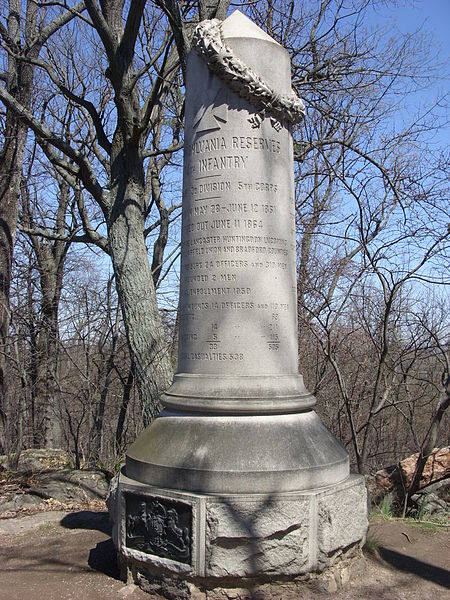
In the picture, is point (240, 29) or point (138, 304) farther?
point (138, 304)

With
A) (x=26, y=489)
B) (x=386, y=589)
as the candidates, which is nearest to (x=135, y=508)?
(x=386, y=589)

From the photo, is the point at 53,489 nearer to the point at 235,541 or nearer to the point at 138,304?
the point at 138,304

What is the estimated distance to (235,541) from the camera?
3703mm

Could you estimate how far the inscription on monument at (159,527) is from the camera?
3.81 meters

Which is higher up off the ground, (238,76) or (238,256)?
(238,76)

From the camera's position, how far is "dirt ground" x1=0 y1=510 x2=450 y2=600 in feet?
13.3

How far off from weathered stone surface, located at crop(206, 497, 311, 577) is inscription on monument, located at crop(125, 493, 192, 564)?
0.17 metres

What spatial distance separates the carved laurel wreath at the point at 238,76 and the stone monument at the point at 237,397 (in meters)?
0.01

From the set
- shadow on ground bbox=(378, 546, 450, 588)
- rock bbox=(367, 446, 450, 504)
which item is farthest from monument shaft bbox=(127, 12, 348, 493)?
rock bbox=(367, 446, 450, 504)

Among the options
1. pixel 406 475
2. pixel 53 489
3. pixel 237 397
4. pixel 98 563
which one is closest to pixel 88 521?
pixel 53 489

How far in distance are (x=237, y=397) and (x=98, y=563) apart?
177 cm

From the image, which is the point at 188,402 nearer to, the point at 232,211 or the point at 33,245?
the point at 232,211

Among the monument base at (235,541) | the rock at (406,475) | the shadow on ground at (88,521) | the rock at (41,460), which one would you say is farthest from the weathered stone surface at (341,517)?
the rock at (41,460)

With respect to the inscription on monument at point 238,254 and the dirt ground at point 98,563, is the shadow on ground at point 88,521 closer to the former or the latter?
the dirt ground at point 98,563
